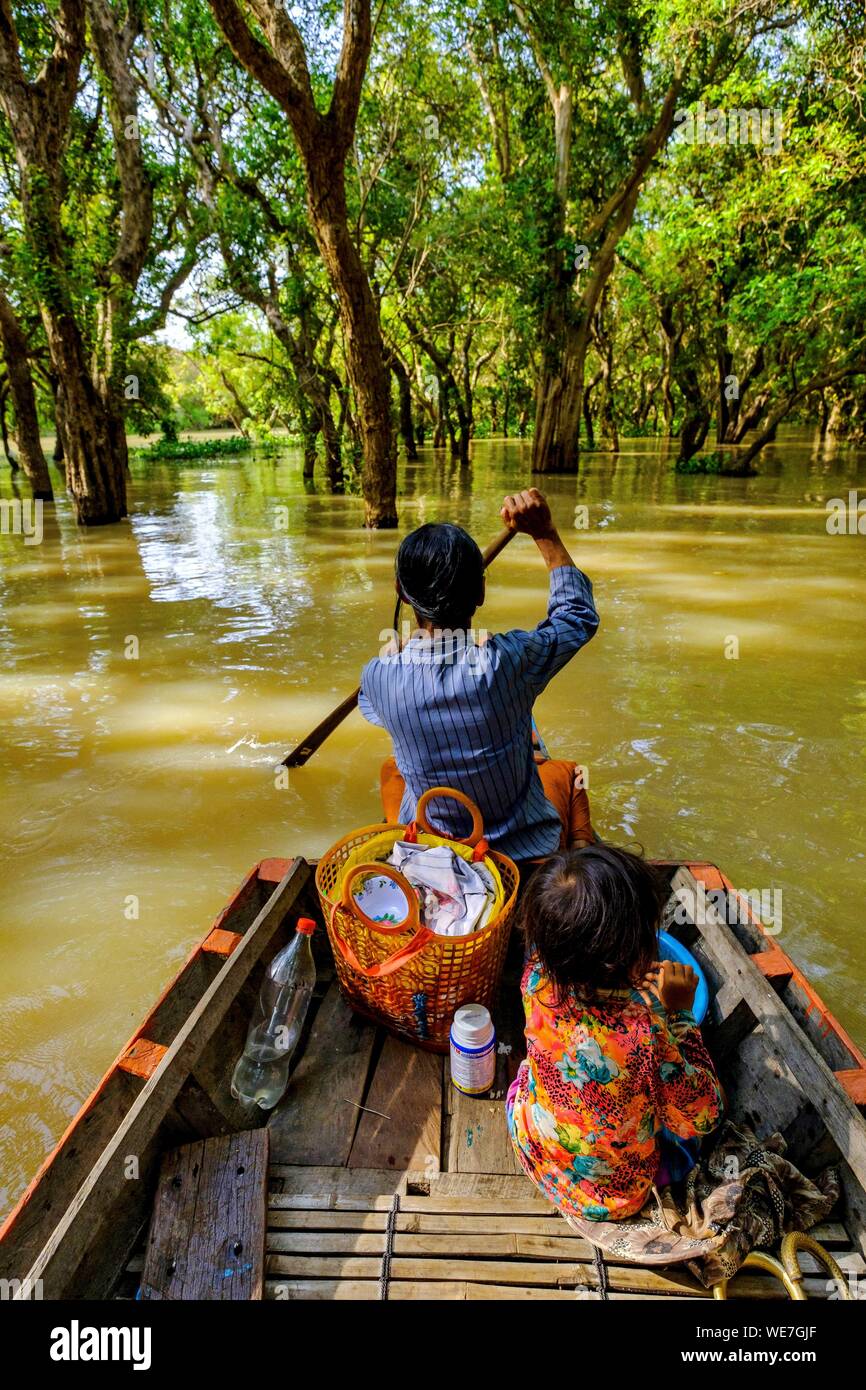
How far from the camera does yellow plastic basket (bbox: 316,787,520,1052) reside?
1.84 meters

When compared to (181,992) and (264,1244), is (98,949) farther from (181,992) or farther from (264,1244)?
(264,1244)

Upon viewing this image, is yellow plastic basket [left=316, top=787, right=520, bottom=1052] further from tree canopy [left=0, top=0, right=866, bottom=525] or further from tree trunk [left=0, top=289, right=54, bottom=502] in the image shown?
tree trunk [left=0, top=289, right=54, bottom=502]

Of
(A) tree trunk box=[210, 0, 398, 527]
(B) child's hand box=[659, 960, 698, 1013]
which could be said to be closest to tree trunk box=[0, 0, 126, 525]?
(A) tree trunk box=[210, 0, 398, 527]

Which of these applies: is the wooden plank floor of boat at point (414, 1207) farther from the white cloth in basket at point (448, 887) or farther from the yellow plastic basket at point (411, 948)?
the white cloth in basket at point (448, 887)

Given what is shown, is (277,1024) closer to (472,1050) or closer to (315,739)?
(472,1050)

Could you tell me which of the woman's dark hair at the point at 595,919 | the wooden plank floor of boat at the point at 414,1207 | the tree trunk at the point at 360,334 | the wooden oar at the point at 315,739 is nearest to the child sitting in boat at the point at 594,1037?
the woman's dark hair at the point at 595,919

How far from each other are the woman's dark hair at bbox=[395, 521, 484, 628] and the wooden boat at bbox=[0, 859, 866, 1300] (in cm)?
104

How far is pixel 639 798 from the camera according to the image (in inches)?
154

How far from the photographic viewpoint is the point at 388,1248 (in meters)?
1.59

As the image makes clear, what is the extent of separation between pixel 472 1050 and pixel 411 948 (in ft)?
1.20

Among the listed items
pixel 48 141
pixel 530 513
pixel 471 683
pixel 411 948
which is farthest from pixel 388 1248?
pixel 48 141

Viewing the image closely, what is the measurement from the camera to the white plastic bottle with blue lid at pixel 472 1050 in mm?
1907

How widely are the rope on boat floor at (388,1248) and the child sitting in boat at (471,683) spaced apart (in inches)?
39.0
